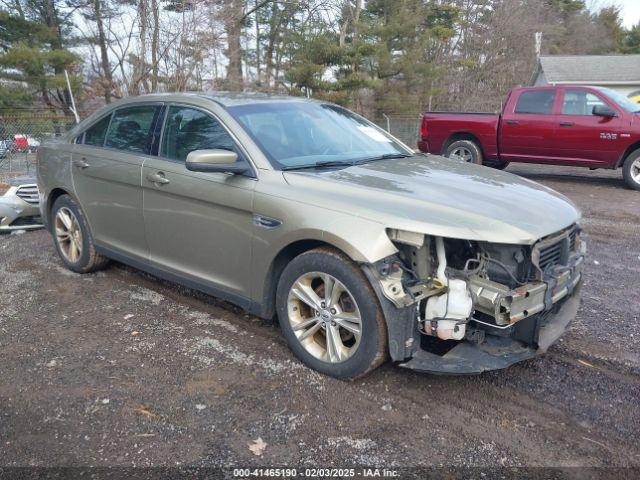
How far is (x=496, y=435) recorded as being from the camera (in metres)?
2.73

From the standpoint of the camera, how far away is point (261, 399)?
306 centimetres

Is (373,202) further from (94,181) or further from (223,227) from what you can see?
(94,181)

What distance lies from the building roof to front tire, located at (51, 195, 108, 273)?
103 feet

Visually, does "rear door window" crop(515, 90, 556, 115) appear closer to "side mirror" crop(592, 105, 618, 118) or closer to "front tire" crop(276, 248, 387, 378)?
"side mirror" crop(592, 105, 618, 118)

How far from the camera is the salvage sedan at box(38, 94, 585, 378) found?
9.46ft

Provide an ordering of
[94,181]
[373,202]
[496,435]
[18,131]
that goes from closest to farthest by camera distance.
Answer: [496,435] < [373,202] < [94,181] < [18,131]

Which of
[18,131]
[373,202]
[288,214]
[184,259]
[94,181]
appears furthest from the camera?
[18,131]

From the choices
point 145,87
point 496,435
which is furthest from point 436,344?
point 145,87

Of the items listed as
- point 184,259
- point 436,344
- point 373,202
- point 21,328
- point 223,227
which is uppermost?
point 373,202

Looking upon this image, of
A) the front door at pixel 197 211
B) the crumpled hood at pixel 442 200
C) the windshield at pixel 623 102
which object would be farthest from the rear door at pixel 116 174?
the windshield at pixel 623 102

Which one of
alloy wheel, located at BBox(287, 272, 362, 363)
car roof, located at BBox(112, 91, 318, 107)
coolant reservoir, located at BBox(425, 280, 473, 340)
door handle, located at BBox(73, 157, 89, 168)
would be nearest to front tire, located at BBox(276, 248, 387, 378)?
alloy wheel, located at BBox(287, 272, 362, 363)

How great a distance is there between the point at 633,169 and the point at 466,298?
8.54m

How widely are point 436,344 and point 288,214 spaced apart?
1.19 meters

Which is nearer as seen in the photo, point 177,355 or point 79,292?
point 177,355
